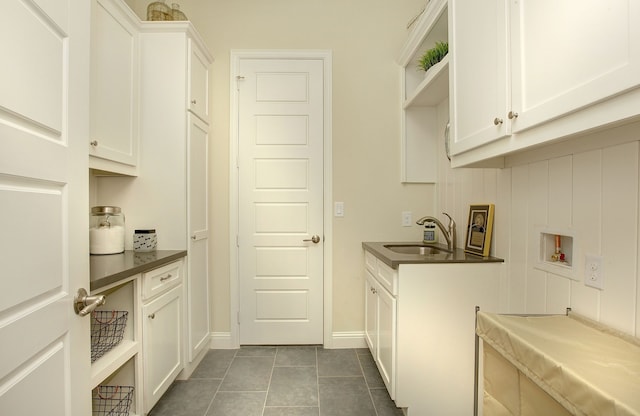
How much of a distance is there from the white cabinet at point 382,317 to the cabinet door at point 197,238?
1.31m

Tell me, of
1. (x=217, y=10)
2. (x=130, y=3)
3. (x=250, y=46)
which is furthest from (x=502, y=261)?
(x=130, y=3)

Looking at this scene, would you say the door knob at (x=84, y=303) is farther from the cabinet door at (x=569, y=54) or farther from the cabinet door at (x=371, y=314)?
the cabinet door at (x=371, y=314)

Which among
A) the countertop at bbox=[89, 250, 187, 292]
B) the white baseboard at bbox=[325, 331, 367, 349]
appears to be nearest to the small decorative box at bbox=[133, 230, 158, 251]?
the countertop at bbox=[89, 250, 187, 292]

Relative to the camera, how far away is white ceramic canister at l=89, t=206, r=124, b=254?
1.75m

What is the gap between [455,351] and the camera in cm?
165

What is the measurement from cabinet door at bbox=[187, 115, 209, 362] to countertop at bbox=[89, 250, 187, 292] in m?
0.23

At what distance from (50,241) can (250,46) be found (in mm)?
2294

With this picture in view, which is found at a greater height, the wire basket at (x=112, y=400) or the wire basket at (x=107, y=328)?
the wire basket at (x=107, y=328)

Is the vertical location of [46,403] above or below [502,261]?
below

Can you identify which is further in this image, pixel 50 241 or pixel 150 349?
pixel 150 349

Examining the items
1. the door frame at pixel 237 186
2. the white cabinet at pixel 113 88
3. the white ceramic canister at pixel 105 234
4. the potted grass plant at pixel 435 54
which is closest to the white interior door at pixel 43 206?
the white cabinet at pixel 113 88

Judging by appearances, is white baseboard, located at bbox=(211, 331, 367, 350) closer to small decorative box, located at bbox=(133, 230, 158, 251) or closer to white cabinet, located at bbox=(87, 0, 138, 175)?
small decorative box, located at bbox=(133, 230, 158, 251)

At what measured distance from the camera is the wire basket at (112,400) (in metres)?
1.46

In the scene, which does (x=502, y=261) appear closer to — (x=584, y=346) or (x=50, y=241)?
(x=584, y=346)
